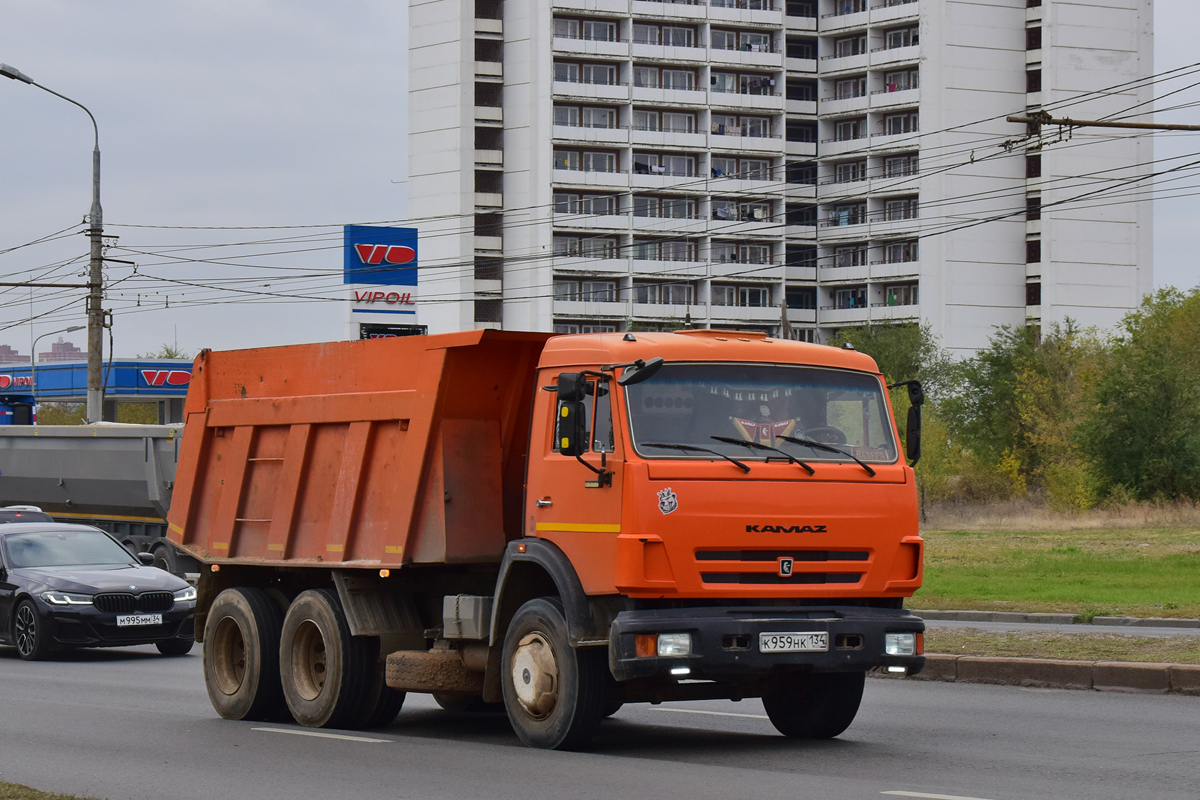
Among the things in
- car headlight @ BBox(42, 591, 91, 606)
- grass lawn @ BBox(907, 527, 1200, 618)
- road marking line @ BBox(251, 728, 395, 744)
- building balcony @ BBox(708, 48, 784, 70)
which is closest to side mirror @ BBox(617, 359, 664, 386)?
road marking line @ BBox(251, 728, 395, 744)

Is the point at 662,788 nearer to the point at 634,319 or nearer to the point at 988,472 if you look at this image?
the point at 988,472

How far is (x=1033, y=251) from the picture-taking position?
10144cm

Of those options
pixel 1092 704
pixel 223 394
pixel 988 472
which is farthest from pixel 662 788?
pixel 988 472

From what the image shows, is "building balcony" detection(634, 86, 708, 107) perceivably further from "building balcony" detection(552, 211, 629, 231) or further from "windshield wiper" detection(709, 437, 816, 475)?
"windshield wiper" detection(709, 437, 816, 475)

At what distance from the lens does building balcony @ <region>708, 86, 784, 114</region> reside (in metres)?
102

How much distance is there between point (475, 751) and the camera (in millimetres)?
10438

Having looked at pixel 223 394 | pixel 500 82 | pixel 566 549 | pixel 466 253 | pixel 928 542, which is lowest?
pixel 928 542

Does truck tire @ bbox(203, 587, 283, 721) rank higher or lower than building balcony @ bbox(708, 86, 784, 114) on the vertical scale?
lower

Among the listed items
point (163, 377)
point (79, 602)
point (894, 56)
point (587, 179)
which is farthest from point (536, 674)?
point (894, 56)

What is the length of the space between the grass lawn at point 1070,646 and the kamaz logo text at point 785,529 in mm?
5560

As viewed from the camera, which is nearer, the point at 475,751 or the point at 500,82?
the point at 475,751

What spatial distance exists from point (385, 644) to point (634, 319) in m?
88.9

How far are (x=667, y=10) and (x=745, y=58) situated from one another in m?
5.83

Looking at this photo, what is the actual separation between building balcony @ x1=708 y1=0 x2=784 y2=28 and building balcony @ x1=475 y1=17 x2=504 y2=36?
1285 cm
